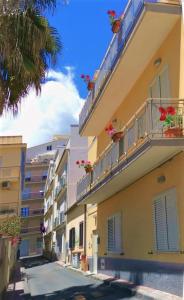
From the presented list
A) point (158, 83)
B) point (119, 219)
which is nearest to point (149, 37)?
point (158, 83)

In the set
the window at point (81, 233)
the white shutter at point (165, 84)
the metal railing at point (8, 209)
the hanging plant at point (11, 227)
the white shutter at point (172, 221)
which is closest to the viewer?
the white shutter at point (172, 221)

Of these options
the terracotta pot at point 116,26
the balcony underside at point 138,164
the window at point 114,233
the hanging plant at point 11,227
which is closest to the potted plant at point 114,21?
the terracotta pot at point 116,26

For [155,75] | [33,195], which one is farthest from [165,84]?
[33,195]

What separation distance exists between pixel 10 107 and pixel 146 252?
668 cm

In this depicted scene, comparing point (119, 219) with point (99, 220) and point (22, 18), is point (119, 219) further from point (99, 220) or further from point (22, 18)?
point (22, 18)

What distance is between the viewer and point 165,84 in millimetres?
12805

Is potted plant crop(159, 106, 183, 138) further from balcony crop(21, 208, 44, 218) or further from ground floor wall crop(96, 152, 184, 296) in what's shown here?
balcony crop(21, 208, 44, 218)

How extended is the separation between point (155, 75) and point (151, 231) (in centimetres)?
510

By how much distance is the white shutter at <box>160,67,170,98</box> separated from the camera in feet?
41.2

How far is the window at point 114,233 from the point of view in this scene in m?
18.0

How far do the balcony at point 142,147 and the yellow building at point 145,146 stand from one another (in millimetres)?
26

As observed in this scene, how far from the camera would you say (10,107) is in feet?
37.3

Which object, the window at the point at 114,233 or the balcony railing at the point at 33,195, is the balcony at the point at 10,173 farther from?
the balcony railing at the point at 33,195

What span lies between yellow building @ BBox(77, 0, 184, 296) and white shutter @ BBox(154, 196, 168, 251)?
0.03 m
